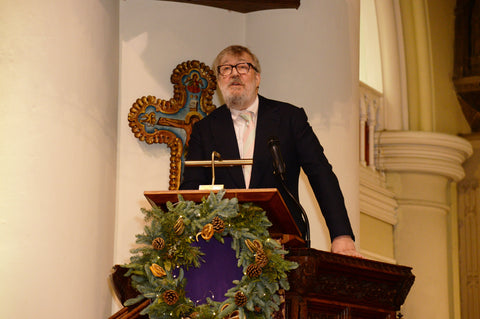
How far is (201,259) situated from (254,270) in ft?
0.76

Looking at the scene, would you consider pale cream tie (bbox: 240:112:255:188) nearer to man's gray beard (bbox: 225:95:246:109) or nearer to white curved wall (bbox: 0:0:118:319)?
man's gray beard (bbox: 225:95:246:109)

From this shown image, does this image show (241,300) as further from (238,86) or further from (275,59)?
(275,59)

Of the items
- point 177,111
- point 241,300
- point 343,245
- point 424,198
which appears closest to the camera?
point 241,300

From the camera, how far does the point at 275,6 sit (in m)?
7.01

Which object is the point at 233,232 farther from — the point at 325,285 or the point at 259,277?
the point at 325,285

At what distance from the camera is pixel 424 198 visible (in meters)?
10.1

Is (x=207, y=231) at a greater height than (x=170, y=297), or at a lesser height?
greater

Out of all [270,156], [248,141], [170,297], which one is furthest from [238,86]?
[170,297]

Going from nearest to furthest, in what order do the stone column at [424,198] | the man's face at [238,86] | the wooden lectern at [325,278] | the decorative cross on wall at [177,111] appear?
the wooden lectern at [325,278], the man's face at [238,86], the decorative cross on wall at [177,111], the stone column at [424,198]

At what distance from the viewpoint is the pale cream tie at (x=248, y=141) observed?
4.46 metres

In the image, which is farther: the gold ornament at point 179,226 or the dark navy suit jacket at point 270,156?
the dark navy suit jacket at point 270,156

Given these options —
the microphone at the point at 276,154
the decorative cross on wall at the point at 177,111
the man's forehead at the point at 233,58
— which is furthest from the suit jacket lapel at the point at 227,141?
the decorative cross on wall at the point at 177,111

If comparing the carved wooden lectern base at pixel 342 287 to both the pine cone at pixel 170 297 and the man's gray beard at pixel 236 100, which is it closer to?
the pine cone at pixel 170 297

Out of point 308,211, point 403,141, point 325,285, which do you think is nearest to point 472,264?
point 403,141
